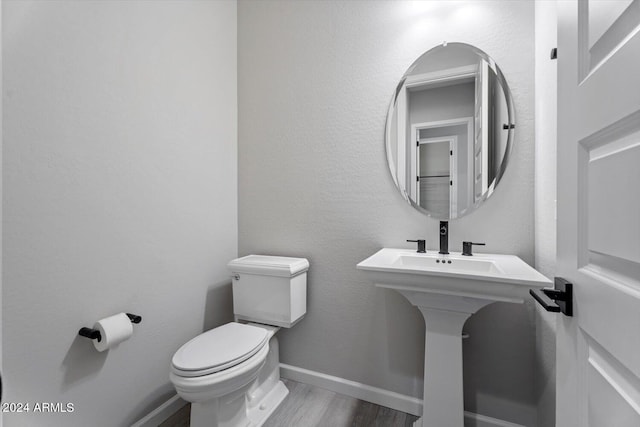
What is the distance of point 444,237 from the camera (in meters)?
1.53

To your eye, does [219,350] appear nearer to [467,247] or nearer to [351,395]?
[351,395]

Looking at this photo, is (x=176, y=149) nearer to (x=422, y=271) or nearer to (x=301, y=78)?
(x=301, y=78)

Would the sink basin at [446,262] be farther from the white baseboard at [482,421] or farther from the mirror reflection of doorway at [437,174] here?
the white baseboard at [482,421]

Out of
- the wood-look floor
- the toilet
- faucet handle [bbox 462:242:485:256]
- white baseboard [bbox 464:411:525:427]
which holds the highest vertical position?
faucet handle [bbox 462:242:485:256]

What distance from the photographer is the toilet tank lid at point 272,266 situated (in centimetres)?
172

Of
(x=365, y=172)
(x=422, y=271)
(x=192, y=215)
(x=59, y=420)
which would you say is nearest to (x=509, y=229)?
(x=422, y=271)

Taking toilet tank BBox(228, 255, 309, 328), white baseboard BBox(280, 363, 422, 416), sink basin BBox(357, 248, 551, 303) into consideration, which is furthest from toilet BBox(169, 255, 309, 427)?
sink basin BBox(357, 248, 551, 303)

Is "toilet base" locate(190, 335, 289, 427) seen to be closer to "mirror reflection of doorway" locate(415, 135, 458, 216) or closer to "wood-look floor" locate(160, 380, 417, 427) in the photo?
"wood-look floor" locate(160, 380, 417, 427)

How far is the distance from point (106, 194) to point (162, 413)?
3.89ft

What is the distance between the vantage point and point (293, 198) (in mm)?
1973

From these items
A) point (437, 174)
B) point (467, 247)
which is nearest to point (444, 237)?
point (467, 247)

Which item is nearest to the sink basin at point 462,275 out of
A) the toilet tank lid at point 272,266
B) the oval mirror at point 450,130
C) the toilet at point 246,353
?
the oval mirror at point 450,130

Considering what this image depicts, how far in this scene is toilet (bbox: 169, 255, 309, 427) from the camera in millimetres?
1238

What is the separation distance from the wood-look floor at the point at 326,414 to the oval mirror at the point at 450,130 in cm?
113
